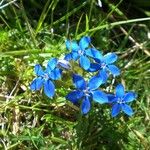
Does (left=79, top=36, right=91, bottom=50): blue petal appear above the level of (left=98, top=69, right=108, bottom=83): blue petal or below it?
above

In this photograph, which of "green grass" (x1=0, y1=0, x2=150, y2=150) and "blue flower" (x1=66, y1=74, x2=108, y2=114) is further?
"green grass" (x1=0, y1=0, x2=150, y2=150)

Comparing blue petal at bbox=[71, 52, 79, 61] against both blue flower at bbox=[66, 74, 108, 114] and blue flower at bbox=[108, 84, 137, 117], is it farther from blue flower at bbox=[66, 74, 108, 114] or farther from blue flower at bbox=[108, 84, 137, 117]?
blue flower at bbox=[108, 84, 137, 117]

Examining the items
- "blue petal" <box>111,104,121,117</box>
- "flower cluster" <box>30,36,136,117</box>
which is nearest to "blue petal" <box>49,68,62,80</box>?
"flower cluster" <box>30,36,136,117</box>

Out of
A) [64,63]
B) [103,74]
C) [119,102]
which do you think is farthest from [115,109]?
[64,63]

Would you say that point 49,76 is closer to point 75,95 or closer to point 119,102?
point 75,95

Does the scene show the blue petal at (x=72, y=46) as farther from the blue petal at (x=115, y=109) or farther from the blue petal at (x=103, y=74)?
the blue petal at (x=115, y=109)

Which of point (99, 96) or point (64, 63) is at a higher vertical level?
point (64, 63)

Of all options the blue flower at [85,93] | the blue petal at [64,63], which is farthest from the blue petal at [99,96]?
the blue petal at [64,63]

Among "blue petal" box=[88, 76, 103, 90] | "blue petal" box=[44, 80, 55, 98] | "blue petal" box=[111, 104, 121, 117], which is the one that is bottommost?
"blue petal" box=[111, 104, 121, 117]
